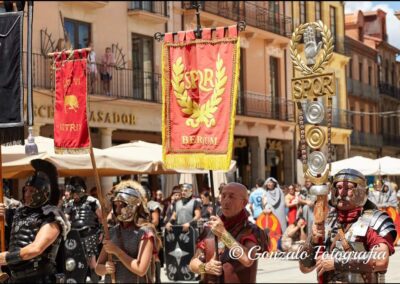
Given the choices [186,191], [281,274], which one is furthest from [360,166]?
[186,191]

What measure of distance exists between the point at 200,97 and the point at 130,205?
1204 mm

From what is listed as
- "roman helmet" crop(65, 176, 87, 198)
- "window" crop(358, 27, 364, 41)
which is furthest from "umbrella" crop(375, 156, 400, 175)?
"window" crop(358, 27, 364, 41)

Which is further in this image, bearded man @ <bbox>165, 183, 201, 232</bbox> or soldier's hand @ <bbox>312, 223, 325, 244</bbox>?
bearded man @ <bbox>165, 183, 201, 232</bbox>

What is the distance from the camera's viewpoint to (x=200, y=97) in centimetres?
575

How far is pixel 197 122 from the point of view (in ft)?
18.9

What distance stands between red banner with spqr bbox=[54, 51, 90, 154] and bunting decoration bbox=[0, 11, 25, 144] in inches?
26.6

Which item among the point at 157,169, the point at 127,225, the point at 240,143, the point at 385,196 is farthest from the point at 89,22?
the point at 127,225

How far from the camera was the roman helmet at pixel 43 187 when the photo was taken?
20.1 ft

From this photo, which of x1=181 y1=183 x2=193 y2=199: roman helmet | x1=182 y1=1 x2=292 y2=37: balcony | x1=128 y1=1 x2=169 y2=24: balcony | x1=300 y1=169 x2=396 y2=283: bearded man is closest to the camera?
x1=300 y1=169 x2=396 y2=283: bearded man

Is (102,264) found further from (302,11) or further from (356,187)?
(302,11)

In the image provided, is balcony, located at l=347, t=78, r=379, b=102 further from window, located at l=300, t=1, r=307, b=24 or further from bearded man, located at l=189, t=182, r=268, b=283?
bearded man, located at l=189, t=182, r=268, b=283

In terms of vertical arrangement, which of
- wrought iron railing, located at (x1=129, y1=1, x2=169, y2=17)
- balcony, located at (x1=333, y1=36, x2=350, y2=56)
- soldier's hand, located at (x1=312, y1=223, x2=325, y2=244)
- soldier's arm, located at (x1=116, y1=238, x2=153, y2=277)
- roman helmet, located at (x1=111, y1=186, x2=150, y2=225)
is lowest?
soldier's arm, located at (x1=116, y1=238, x2=153, y2=277)

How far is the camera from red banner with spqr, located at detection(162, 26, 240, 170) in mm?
5633

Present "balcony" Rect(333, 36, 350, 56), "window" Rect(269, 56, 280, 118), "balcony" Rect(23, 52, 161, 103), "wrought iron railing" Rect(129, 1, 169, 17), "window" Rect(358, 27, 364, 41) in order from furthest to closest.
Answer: "window" Rect(269, 56, 280, 118) → "wrought iron railing" Rect(129, 1, 169, 17) → "balcony" Rect(333, 36, 350, 56) → "window" Rect(358, 27, 364, 41) → "balcony" Rect(23, 52, 161, 103)
